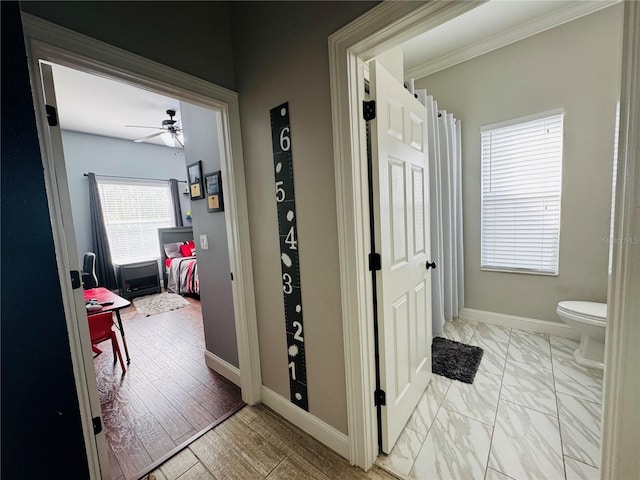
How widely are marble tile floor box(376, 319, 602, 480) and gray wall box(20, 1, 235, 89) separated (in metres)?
2.48

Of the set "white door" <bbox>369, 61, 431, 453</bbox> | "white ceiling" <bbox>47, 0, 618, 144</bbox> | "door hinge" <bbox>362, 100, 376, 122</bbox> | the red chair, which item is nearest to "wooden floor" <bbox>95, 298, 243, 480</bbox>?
the red chair

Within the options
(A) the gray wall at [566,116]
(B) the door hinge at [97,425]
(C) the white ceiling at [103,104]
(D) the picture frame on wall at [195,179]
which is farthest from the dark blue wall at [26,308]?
(A) the gray wall at [566,116]

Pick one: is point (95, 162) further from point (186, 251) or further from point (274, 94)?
point (274, 94)

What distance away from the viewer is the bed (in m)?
4.70

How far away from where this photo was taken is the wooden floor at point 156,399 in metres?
1.57

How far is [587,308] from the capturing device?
2.11 m

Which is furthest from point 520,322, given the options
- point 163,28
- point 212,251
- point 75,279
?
point 163,28

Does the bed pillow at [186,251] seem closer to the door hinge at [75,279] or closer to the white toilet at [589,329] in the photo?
the door hinge at [75,279]

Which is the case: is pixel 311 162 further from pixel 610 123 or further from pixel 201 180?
pixel 610 123

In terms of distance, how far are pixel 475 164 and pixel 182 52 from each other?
2834mm

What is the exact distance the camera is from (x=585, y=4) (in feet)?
6.95

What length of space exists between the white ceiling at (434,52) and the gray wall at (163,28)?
4.93ft

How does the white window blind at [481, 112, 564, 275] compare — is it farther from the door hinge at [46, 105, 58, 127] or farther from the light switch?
the door hinge at [46, 105, 58, 127]

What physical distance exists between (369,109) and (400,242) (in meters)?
0.72
